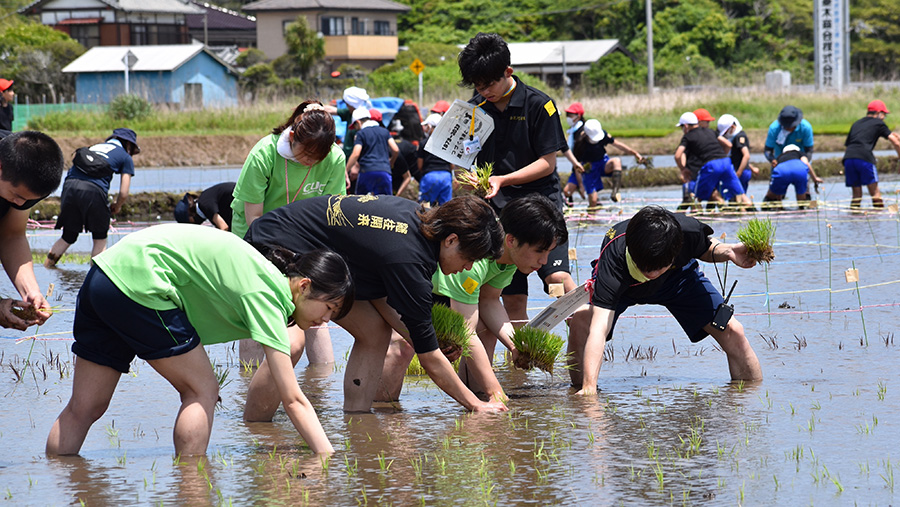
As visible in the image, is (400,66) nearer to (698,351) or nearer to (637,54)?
(637,54)

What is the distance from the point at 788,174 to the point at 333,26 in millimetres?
52493

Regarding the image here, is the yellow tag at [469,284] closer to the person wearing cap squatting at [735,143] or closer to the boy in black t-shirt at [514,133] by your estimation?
the boy in black t-shirt at [514,133]

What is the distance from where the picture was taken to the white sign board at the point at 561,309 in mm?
5930

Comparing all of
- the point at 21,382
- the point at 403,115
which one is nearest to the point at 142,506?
the point at 21,382

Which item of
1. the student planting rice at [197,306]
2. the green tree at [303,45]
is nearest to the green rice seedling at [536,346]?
the student planting rice at [197,306]

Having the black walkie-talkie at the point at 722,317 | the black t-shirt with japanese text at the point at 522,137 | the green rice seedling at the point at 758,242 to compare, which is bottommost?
the black walkie-talkie at the point at 722,317

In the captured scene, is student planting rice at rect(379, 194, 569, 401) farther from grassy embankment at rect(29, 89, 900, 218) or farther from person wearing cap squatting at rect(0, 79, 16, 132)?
grassy embankment at rect(29, 89, 900, 218)

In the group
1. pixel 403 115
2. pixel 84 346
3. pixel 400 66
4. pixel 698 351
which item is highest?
pixel 400 66

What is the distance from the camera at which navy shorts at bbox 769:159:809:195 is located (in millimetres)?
14711

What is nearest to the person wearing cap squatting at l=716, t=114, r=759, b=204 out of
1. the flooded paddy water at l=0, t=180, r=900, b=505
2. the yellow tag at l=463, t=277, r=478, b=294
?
the flooded paddy water at l=0, t=180, r=900, b=505

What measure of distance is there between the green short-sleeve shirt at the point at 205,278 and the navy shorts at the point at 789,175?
38.6 feet

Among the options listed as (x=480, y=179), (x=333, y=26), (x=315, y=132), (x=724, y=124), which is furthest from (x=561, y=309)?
(x=333, y=26)

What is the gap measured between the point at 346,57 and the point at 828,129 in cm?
3865

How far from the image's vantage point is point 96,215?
10.7 m
